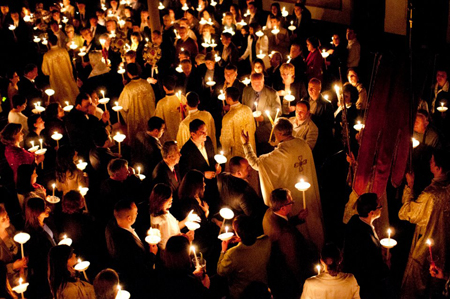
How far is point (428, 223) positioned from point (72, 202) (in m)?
4.01

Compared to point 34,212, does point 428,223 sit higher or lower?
lower

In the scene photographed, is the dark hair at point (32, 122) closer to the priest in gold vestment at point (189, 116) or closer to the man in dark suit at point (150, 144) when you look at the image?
the man in dark suit at point (150, 144)

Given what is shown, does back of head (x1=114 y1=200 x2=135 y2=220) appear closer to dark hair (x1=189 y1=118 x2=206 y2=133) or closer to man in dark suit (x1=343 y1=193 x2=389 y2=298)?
dark hair (x1=189 y1=118 x2=206 y2=133)

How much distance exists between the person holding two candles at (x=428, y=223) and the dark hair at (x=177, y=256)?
2.58 meters

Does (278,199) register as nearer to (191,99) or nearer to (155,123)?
(155,123)

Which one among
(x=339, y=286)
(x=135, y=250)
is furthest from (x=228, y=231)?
(x=339, y=286)

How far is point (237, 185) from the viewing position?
19.8 feet

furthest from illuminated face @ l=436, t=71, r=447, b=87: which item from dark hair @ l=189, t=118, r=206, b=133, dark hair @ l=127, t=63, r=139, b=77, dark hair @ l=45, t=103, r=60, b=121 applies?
dark hair @ l=45, t=103, r=60, b=121

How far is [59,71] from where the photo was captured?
36.7 feet

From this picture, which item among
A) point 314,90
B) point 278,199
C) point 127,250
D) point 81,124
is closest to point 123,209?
point 127,250

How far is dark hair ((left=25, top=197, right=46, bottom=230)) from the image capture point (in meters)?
5.50

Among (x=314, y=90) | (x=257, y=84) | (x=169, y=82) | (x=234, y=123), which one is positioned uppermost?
(x=169, y=82)

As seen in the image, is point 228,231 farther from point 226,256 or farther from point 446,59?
point 446,59

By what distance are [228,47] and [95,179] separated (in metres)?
5.26
